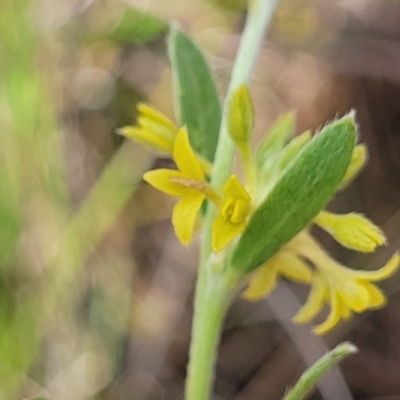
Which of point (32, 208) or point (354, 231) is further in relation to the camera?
point (32, 208)

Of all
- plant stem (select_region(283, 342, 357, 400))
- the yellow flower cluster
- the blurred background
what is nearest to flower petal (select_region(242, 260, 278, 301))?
the yellow flower cluster

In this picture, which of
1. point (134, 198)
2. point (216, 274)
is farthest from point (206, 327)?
point (134, 198)

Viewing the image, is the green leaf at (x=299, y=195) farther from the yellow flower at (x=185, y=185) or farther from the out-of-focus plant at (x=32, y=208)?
the out-of-focus plant at (x=32, y=208)

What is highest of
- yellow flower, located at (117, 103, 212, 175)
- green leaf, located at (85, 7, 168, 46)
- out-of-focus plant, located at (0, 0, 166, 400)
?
green leaf, located at (85, 7, 168, 46)

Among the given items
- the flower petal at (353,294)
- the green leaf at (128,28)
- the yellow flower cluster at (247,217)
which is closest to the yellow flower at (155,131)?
the yellow flower cluster at (247,217)

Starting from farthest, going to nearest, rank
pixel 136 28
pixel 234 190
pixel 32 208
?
pixel 136 28 → pixel 32 208 → pixel 234 190

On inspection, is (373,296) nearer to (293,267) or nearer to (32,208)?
(293,267)

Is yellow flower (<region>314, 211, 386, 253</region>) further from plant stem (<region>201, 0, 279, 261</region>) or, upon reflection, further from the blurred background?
the blurred background
